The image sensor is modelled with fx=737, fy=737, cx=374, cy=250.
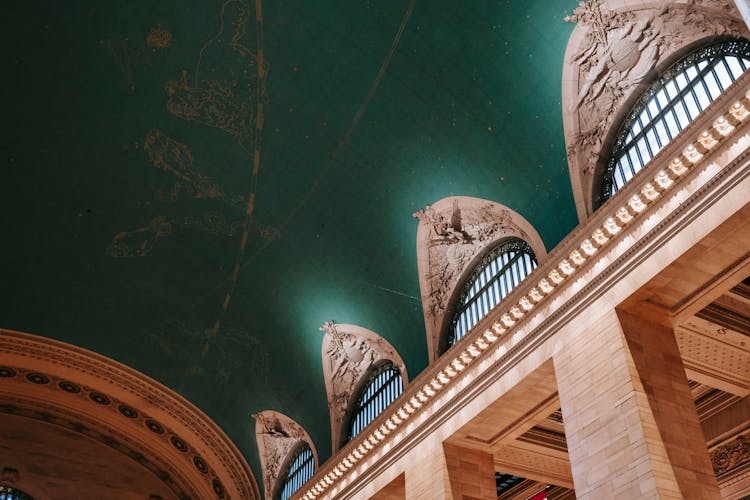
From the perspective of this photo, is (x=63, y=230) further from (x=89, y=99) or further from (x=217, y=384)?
(x=217, y=384)

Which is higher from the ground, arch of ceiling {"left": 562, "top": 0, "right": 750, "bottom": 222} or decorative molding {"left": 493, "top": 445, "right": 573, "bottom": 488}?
arch of ceiling {"left": 562, "top": 0, "right": 750, "bottom": 222}

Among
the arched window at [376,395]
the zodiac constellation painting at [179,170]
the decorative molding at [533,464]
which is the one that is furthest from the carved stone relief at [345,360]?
the zodiac constellation painting at [179,170]

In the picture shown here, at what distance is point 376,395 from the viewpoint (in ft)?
54.6

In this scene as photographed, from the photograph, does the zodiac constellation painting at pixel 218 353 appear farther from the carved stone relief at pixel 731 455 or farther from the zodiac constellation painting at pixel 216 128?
the carved stone relief at pixel 731 455

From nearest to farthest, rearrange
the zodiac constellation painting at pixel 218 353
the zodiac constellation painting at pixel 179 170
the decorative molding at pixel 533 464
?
the decorative molding at pixel 533 464 → the zodiac constellation painting at pixel 179 170 → the zodiac constellation painting at pixel 218 353

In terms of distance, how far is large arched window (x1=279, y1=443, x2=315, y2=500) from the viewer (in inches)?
734

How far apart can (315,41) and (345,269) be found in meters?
4.96

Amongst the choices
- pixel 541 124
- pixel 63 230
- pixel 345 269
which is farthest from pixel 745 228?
pixel 63 230

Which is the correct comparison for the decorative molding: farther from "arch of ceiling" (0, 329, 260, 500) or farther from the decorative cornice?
"arch of ceiling" (0, 329, 260, 500)

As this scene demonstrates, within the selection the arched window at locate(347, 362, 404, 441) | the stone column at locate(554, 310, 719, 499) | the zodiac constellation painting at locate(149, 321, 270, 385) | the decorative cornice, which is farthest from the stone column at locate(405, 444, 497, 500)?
the zodiac constellation painting at locate(149, 321, 270, 385)

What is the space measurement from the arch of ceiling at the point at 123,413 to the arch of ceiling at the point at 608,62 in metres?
13.2

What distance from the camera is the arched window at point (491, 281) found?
522 inches

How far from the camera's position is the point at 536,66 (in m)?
12.0

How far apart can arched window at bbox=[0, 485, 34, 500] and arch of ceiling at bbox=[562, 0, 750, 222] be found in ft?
53.7
